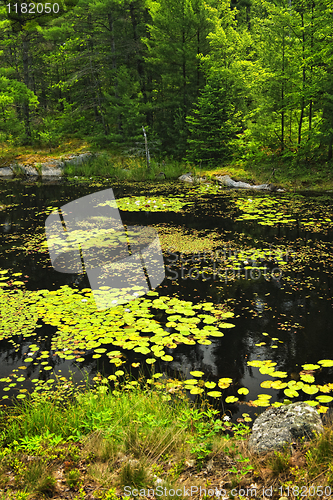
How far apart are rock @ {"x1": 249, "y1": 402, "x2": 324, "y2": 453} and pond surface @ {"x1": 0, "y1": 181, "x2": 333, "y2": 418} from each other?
0.46m

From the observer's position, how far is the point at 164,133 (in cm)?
1814

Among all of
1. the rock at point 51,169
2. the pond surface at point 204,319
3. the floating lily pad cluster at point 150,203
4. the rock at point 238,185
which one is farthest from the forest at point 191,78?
the pond surface at point 204,319

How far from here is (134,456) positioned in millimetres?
2576

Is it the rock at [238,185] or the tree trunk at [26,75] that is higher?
the tree trunk at [26,75]

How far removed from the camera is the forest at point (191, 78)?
12547 mm

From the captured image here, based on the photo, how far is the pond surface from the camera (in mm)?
3830

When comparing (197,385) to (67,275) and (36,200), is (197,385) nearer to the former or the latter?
(67,275)

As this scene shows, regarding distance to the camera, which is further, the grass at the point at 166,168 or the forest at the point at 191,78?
the grass at the point at 166,168

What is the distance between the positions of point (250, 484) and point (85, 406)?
1.52m

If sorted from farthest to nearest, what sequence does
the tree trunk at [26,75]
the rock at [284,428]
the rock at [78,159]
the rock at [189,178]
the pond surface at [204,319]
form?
1. the tree trunk at [26,75]
2. the rock at [78,159]
3. the rock at [189,178]
4. the pond surface at [204,319]
5. the rock at [284,428]

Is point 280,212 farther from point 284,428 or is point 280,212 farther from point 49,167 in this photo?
point 49,167

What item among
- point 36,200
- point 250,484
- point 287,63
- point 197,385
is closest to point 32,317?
point 197,385

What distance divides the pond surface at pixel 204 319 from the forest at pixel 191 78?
6.28m

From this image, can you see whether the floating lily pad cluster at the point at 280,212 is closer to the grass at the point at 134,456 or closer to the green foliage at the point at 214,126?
the green foliage at the point at 214,126
